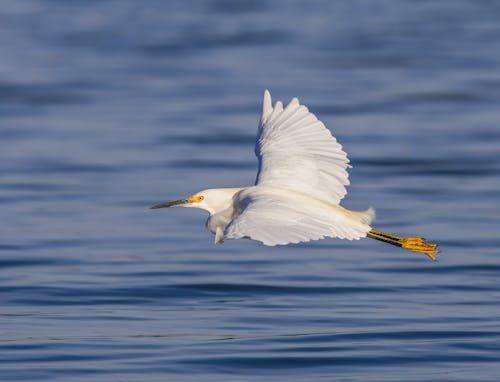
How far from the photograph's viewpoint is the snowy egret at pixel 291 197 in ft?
27.6

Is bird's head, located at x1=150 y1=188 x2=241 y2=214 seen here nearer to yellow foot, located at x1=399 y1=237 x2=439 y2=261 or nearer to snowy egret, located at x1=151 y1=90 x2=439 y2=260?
snowy egret, located at x1=151 y1=90 x2=439 y2=260

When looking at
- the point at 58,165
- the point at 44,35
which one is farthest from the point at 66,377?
the point at 44,35

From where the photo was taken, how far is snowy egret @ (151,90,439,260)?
8.41 meters

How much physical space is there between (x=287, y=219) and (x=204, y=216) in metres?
7.03

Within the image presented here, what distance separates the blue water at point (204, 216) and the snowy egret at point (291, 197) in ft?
3.42

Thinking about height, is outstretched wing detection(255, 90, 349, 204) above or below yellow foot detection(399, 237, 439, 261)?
above

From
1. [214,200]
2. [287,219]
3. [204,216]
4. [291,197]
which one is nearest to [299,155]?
[214,200]

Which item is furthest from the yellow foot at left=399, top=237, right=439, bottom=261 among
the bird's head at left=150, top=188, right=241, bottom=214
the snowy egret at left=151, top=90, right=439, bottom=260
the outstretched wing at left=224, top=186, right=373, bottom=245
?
the bird's head at left=150, top=188, right=241, bottom=214

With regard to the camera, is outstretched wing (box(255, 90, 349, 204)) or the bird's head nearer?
the bird's head

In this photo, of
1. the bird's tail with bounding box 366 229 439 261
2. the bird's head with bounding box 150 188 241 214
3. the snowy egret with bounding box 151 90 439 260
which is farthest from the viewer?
the bird's tail with bounding box 366 229 439 261

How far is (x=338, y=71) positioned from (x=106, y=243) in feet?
47.7

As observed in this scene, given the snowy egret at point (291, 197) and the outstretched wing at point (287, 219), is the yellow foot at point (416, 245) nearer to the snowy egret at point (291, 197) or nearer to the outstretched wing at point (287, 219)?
the snowy egret at point (291, 197)

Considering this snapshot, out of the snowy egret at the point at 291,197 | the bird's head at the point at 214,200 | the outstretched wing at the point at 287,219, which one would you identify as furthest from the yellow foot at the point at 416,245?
the bird's head at the point at 214,200

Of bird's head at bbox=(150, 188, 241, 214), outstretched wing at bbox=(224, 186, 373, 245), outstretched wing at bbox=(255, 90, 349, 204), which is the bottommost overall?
outstretched wing at bbox=(224, 186, 373, 245)
